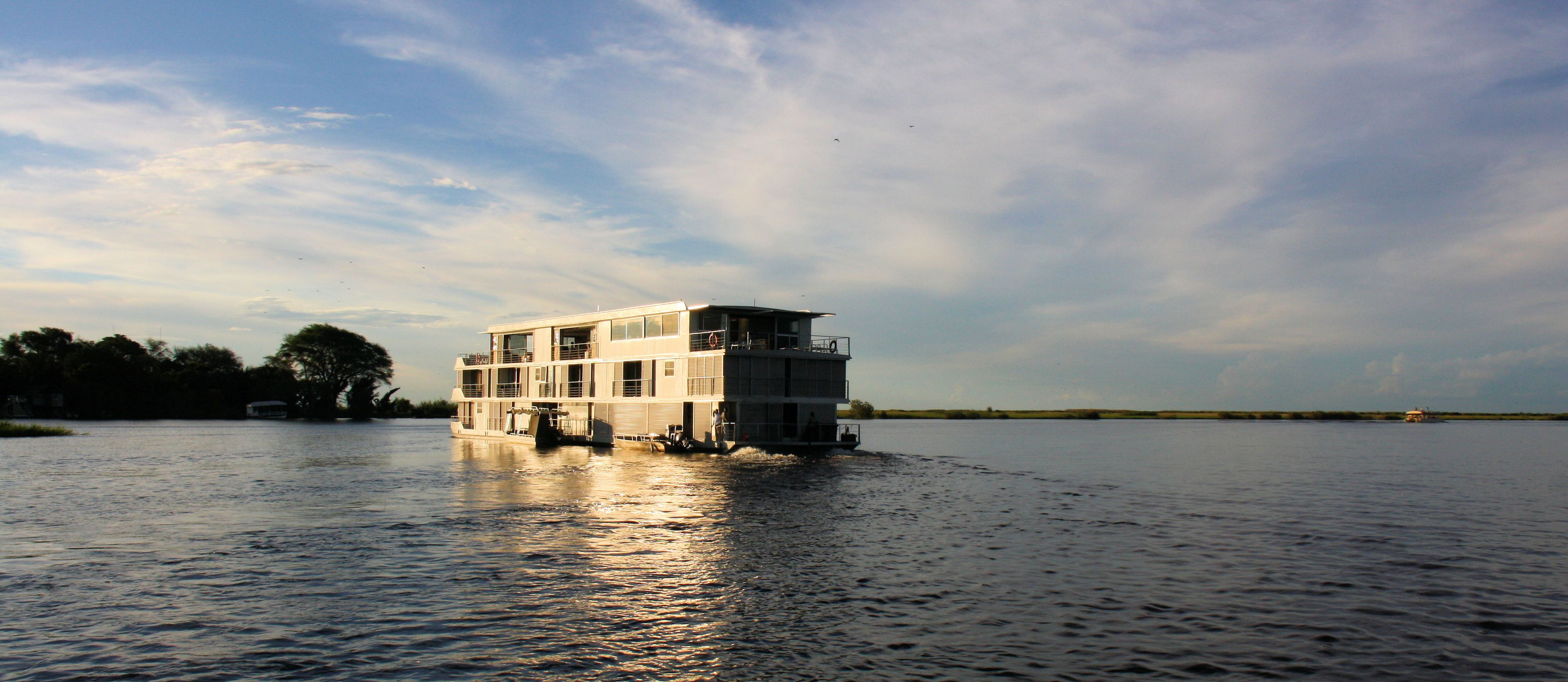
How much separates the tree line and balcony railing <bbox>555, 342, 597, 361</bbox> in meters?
104

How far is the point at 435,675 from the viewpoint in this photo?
42.1 feet

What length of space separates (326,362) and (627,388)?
119m

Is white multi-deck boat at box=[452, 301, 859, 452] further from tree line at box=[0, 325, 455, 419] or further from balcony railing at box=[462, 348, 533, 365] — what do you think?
tree line at box=[0, 325, 455, 419]

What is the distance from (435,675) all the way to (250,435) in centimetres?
9279

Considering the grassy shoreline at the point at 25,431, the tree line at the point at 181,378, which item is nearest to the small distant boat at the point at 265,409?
the tree line at the point at 181,378

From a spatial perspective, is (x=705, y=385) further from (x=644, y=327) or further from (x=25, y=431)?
(x=25, y=431)

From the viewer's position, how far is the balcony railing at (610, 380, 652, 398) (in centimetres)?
6103

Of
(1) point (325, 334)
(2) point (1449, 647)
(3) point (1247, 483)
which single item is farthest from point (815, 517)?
(1) point (325, 334)

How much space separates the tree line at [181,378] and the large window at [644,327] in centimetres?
11297

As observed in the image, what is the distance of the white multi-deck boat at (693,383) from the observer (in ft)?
176

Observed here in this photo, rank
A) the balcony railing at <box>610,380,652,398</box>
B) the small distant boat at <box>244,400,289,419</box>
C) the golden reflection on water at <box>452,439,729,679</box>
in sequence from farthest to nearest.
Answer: the small distant boat at <box>244,400,289,419</box>, the balcony railing at <box>610,380,652,398</box>, the golden reflection on water at <box>452,439,729,679</box>

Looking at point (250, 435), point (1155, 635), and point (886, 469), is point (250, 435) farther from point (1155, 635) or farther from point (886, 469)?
point (1155, 635)

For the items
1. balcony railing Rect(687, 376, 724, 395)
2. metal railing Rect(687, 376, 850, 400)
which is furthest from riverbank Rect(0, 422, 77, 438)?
metal railing Rect(687, 376, 850, 400)

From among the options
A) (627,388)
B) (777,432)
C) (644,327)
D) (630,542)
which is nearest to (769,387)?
(777,432)
